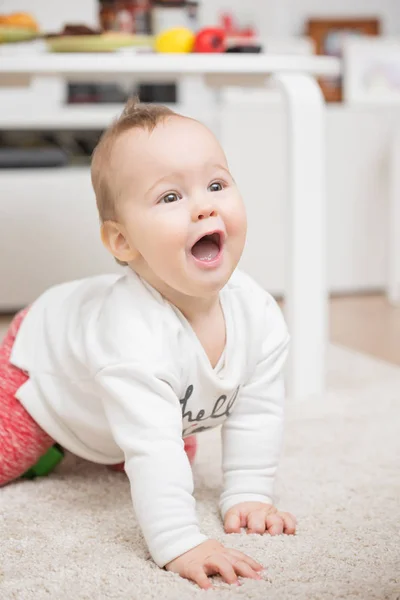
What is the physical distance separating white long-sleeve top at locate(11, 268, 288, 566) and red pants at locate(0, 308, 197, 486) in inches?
0.7

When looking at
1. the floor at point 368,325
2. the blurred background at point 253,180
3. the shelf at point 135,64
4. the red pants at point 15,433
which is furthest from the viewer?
the blurred background at point 253,180

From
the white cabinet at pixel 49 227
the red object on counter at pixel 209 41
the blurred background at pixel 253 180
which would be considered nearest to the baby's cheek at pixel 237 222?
the red object on counter at pixel 209 41

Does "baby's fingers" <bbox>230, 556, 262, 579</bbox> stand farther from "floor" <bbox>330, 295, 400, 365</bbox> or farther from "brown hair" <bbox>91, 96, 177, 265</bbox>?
"floor" <bbox>330, 295, 400, 365</bbox>

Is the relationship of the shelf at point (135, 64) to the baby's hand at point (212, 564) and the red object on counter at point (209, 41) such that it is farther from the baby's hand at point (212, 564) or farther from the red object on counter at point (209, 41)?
the baby's hand at point (212, 564)

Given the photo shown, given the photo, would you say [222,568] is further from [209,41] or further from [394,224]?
[394,224]

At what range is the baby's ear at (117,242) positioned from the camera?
0.77 m

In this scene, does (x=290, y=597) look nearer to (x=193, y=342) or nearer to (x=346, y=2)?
(x=193, y=342)

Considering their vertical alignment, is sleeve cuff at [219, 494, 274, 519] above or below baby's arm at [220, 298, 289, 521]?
below

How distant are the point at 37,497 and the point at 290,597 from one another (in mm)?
347

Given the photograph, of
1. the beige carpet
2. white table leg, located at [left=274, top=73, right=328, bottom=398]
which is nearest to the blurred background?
white table leg, located at [left=274, top=73, right=328, bottom=398]

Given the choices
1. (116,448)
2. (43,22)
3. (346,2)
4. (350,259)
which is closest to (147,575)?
(116,448)

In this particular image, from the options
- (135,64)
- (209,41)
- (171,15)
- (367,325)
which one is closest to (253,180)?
(367,325)

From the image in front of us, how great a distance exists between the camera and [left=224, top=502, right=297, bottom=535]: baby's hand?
2.46 ft

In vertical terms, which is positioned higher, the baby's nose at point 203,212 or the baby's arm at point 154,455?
the baby's nose at point 203,212
